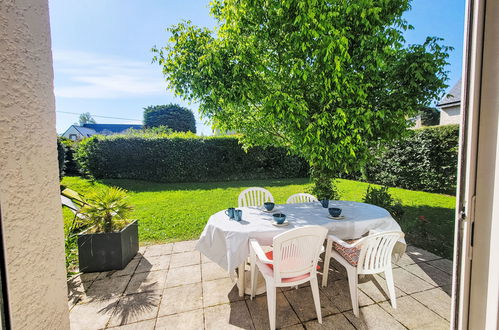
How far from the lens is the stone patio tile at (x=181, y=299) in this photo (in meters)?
2.30

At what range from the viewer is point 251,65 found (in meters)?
3.73

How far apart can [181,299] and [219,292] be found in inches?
16.8

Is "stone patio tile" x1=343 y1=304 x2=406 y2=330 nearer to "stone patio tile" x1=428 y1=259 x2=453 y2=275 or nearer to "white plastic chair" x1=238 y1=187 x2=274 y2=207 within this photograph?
"stone patio tile" x1=428 y1=259 x2=453 y2=275

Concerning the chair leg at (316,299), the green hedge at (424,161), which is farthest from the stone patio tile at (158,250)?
the green hedge at (424,161)

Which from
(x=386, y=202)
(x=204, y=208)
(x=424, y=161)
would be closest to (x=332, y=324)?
(x=386, y=202)

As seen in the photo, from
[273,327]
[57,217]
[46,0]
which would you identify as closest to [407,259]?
[273,327]

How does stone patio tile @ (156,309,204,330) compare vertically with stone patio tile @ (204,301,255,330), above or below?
below

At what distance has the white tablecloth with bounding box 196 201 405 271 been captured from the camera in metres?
2.33

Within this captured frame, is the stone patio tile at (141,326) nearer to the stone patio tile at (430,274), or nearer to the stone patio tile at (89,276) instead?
the stone patio tile at (89,276)

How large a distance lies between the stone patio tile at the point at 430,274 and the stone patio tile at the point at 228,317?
Result: 91.0 inches

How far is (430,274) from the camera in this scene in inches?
112

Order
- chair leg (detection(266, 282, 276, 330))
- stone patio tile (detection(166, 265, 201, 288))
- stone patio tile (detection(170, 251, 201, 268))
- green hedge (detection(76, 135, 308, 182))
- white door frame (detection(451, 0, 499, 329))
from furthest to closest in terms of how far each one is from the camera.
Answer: green hedge (detection(76, 135, 308, 182))
stone patio tile (detection(170, 251, 201, 268))
stone patio tile (detection(166, 265, 201, 288))
chair leg (detection(266, 282, 276, 330))
white door frame (detection(451, 0, 499, 329))

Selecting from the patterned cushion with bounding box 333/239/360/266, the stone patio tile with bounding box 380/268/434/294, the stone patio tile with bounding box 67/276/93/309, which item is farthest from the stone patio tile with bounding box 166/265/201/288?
the stone patio tile with bounding box 380/268/434/294

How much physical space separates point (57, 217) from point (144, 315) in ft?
6.55
